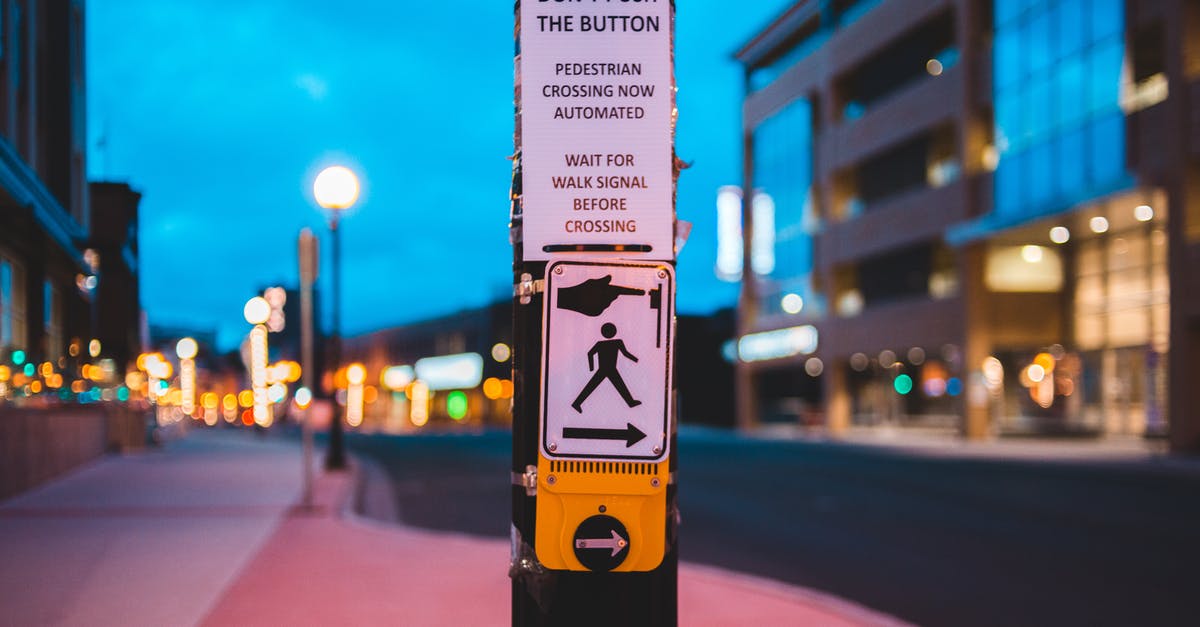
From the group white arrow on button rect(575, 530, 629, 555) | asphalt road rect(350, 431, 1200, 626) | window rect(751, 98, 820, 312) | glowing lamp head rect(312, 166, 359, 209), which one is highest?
window rect(751, 98, 820, 312)

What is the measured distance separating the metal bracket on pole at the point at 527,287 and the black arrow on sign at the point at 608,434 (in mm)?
454

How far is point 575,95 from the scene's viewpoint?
3.66 m

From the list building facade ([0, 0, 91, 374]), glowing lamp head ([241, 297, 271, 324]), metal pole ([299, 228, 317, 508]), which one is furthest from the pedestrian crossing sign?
glowing lamp head ([241, 297, 271, 324])

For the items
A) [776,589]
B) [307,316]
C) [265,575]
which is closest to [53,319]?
[307,316]

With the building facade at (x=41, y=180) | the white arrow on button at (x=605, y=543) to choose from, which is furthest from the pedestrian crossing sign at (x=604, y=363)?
the building facade at (x=41, y=180)

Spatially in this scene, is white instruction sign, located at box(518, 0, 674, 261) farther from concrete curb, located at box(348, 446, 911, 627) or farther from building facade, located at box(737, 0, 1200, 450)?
building facade, located at box(737, 0, 1200, 450)

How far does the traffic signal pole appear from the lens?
11.8ft

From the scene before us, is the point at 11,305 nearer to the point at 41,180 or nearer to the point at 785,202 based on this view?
the point at 41,180

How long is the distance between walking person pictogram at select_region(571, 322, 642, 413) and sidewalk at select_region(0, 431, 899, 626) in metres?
3.83

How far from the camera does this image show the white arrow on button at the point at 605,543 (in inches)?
142

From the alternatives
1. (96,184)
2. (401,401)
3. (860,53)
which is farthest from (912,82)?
(401,401)

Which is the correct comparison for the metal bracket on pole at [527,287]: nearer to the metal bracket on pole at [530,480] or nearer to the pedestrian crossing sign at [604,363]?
the pedestrian crossing sign at [604,363]

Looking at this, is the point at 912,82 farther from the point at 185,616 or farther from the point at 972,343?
the point at 185,616

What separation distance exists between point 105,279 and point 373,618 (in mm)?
26640
